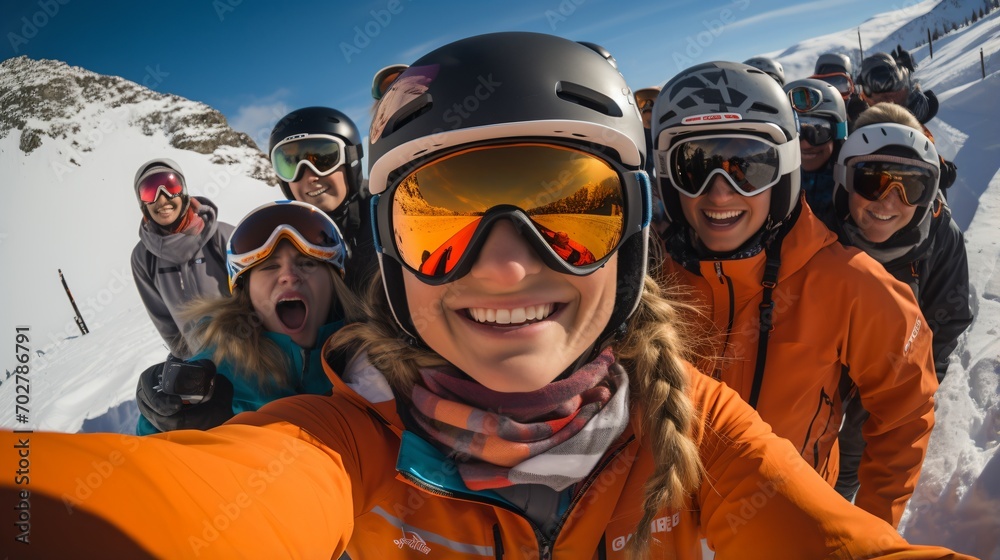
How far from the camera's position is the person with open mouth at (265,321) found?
210 cm

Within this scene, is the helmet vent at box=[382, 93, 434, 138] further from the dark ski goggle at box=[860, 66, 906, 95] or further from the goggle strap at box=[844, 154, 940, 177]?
the dark ski goggle at box=[860, 66, 906, 95]

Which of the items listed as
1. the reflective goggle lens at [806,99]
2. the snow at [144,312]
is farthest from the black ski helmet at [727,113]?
the reflective goggle lens at [806,99]

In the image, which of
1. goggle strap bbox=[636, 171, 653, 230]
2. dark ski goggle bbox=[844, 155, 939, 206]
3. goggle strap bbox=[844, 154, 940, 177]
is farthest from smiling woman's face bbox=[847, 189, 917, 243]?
goggle strap bbox=[636, 171, 653, 230]

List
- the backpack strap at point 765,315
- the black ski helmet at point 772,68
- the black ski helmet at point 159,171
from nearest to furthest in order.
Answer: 1. the backpack strap at point 765,315
2. the black ski helmet at point 159,171
3. the black ski helmet at point 772,68

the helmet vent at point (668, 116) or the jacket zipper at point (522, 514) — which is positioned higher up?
the helmet vent at point (668, 116)

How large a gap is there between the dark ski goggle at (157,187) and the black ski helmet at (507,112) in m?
3.87

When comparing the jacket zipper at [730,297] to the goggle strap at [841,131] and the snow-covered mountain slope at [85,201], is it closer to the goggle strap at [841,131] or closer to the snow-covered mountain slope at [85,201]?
the goggle strap at [841,131]

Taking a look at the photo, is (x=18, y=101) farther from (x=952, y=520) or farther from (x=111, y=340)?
(x=952, y=520)

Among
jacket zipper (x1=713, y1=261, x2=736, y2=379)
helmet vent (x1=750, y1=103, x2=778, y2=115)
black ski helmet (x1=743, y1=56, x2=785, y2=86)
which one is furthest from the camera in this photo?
black ski helmet (x1=743, y1=56, x2=785, y2=86)

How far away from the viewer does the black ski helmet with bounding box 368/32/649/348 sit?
1.36 m

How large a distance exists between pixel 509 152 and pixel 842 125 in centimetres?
414

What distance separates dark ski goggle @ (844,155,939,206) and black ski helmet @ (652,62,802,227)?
2.41ft

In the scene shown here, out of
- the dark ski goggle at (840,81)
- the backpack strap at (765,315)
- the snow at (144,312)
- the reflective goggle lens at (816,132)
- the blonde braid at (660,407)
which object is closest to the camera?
the blonde braid at (660,407)

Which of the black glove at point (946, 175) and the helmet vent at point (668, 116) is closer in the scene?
the helmet vent at point (668, 116)
